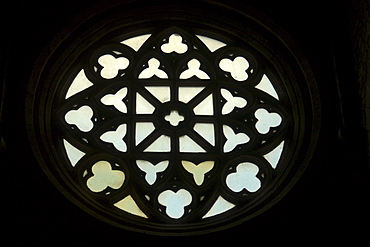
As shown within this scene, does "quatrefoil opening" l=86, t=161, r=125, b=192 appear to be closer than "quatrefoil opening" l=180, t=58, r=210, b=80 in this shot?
Yes

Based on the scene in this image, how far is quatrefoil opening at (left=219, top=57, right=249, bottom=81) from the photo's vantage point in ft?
32.9

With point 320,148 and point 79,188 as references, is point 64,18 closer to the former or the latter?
point 79,188

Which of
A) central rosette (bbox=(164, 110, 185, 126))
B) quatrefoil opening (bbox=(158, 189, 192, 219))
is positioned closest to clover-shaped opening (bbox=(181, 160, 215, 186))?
quatrefoil opening (bbox=(158, 189, 192, 219))

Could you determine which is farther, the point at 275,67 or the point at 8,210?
the point at 275,67

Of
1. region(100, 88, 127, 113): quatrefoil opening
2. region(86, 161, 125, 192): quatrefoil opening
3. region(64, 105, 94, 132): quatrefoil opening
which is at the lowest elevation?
region(86, 161, 125, 192): quatrefoil opening

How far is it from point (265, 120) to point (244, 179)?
0.61 m

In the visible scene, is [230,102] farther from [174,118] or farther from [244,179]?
[244,179]

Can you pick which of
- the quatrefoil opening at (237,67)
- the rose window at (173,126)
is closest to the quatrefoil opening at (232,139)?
the rose window at (173,126)

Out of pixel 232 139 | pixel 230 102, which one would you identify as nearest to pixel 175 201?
pixel 232 139

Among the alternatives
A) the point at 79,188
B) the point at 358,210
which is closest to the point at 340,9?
the point at 358,210

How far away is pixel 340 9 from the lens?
32.0 ft

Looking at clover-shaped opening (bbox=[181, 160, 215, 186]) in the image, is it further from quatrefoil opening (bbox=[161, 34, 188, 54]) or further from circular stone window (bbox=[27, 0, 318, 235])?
quatrefoil opening (bbox=[161, 34, 188, 54])

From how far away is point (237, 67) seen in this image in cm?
1010

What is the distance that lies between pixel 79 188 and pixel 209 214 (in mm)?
1102
